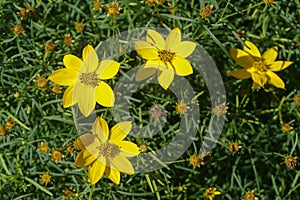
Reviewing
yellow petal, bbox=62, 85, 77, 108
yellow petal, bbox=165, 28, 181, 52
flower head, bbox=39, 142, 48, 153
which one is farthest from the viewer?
flower head, bbox=39, 142, 48, 153

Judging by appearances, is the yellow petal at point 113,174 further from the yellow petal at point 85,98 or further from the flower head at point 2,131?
the flower head at point 2,131

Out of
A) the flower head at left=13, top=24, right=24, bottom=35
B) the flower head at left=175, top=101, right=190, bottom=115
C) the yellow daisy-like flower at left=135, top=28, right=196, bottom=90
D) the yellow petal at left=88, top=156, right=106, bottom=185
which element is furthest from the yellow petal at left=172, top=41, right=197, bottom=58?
the flower head at left=13, top=24, right=24, bottom=35

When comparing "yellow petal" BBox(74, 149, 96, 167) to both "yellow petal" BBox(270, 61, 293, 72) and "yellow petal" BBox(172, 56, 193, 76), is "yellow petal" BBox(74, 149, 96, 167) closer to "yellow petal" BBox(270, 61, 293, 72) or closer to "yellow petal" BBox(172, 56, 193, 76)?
"yellow petal" BBox(172, 56, 193, 76)

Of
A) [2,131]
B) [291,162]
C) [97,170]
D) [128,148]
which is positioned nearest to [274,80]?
[291,162]

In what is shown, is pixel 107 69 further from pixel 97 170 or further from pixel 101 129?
pixel 97 170

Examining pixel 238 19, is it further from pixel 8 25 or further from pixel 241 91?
pixel 8 25

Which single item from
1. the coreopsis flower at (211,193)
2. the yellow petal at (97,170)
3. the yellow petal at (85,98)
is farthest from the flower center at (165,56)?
the coreopsis flower at (211,193)
